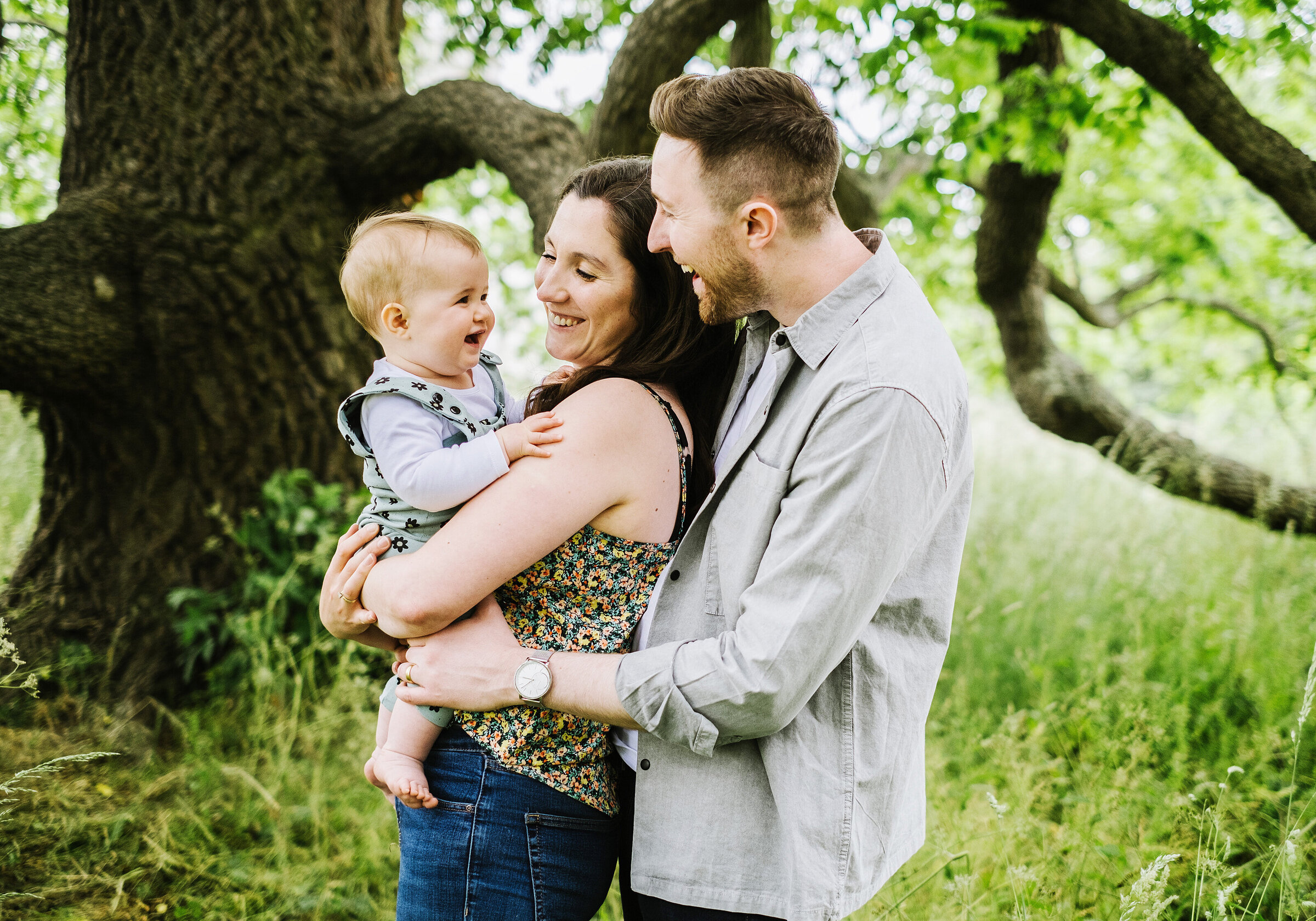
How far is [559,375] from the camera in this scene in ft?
6.10

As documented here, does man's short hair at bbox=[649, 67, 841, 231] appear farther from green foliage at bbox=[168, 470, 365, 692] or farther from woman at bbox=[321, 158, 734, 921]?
green foliage at bbox=[168, 470, 365, 692]

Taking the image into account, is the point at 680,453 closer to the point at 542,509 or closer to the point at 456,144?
the point at 542,509

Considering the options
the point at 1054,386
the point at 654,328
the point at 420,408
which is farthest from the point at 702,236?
the point at 1054,386

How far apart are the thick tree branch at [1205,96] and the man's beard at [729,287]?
2618 mm

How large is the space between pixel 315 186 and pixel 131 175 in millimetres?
687

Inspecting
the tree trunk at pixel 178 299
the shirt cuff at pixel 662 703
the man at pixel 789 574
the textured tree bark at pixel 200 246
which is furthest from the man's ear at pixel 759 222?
the tree trunk at pixel 178 299

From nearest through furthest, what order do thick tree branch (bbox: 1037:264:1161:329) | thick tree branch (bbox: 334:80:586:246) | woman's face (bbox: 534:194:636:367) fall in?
1. woman's face (bbox: 534:194:636:367)
2. thick tree branch (bbox: 334:80:586:246)
3. thick tree branch (bbox: 1037:264:1161:329)

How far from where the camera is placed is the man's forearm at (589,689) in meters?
1.41

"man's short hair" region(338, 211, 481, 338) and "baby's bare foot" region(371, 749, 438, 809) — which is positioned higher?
"man's short hair" region(338, 211, 481, 338)

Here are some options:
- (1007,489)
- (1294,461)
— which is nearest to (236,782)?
(1007,489)

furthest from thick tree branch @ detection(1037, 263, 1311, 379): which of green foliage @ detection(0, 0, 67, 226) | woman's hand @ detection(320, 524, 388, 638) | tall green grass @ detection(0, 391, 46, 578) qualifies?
green foliage @ detection(0, 0, 67, 226)

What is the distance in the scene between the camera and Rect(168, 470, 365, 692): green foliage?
349 centimetres

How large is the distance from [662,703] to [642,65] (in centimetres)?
280

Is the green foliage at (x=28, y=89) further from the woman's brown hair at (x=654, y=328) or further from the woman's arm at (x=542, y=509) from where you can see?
the woman's arm at (x=542, y=509)
